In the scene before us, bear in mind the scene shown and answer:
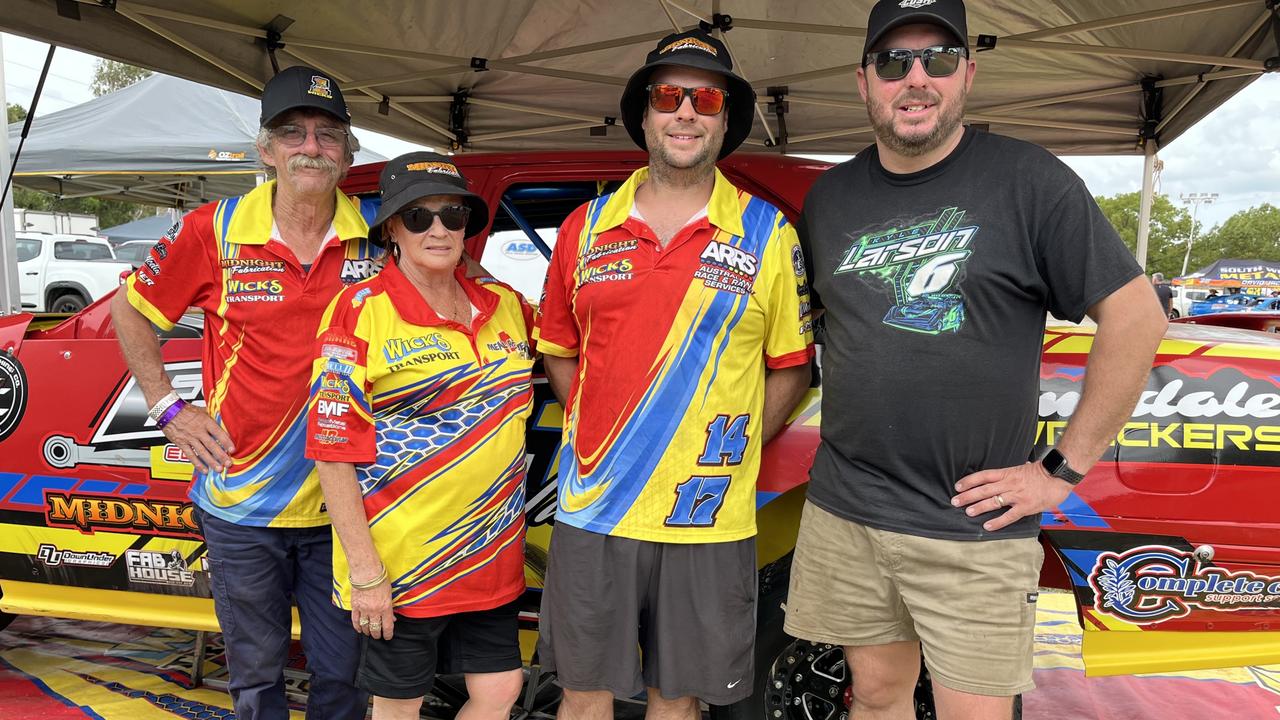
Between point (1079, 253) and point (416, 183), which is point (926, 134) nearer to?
point (1079, 253)

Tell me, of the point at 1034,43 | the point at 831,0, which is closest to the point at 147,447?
the point at 831,0

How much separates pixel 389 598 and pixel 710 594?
0.77 metres

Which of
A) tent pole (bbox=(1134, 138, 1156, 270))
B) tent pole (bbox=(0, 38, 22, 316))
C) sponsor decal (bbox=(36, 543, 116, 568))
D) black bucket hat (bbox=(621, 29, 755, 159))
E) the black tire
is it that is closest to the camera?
black bucket hat (bbox=(621, 29, 755, 159))

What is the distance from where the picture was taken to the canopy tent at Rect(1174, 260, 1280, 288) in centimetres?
4091

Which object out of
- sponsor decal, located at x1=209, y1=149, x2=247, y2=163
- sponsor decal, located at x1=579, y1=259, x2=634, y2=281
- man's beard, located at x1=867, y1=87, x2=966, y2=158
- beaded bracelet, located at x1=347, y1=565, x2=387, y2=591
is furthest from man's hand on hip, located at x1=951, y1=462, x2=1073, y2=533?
sponsor decal, located at x1=209, y1=149, x2=247, y2=163

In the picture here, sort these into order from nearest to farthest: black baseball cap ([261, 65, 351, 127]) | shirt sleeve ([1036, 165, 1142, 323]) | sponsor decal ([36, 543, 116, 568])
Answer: shirt sleeve ([1036, 165, 1142, 323])
black baseball cap ([261, 65, 351, 127])
sponsor decal ([36, 543, 116, 568])

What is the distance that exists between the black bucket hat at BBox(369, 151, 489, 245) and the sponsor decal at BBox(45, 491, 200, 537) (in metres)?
1.42

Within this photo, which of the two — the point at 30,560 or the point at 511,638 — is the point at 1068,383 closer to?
the point at 511,638

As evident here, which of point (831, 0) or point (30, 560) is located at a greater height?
point (831, 0)

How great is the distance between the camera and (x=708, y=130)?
202 cm

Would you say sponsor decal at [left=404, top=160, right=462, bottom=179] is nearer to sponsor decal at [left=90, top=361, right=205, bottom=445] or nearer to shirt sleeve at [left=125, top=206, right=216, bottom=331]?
shirt sleeve at [left=125, top=206, right=216, bottom=331]

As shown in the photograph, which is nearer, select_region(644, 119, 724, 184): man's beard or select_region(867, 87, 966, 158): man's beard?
select_region(867, 87, 966, 158): man's beard

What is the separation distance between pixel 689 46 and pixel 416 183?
30.5 inches

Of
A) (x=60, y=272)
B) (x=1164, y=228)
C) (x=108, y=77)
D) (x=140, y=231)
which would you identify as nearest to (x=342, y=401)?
(x=60, y=272)
